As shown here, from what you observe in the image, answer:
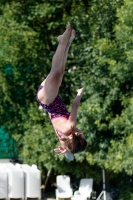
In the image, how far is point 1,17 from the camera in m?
11.7

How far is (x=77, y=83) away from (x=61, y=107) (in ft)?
17.5

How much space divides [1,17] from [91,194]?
334 cm

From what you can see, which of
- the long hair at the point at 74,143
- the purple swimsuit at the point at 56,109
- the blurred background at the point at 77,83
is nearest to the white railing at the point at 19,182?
the blurred background at the point at 77,83

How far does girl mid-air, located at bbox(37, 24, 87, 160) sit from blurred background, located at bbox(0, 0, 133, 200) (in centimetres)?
332

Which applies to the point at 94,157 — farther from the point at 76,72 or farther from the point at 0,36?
the point at 0,36

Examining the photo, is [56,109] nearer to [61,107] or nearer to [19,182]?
[61,107]

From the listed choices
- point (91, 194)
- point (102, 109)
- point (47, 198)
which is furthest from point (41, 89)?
point (47, 198)

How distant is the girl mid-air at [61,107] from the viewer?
603 centimetres

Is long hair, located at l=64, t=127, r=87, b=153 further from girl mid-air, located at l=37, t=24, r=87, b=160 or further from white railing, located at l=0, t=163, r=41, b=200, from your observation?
white railing, located at l=0, t=163, r=41, b=200

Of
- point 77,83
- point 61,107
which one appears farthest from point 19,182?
point 61,107

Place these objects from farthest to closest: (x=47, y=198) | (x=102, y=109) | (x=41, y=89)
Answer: (x=47, y=198) < (x=102, y=109) < (x=41, y=89)

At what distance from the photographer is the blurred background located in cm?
1012

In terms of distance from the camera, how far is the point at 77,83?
11648 millimetres

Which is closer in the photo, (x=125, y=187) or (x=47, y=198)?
(x=125, y=187)
